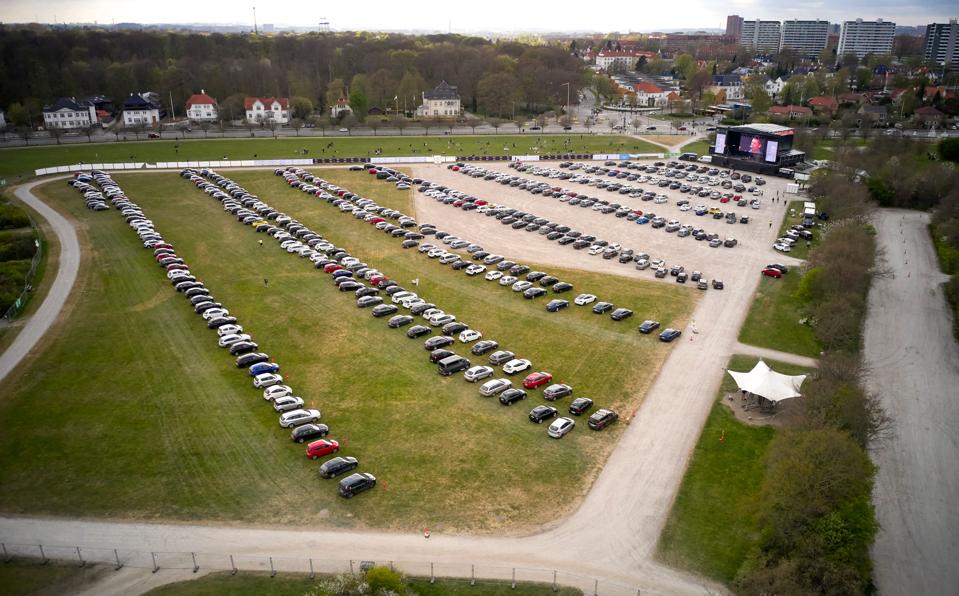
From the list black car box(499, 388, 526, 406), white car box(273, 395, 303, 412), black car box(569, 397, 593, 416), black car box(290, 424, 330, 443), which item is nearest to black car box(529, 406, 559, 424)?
black car box(569, 397, 593, 416)

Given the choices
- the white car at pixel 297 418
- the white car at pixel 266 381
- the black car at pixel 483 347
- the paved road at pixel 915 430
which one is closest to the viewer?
the paved road at pixel 915 430

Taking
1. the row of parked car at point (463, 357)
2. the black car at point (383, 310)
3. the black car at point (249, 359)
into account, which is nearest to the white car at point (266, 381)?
the black car at point (249, 359)

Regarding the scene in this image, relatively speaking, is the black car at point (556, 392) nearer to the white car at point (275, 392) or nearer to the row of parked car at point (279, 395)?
the row of parked car at point (279, 395)

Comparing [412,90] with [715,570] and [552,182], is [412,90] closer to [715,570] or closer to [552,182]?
[552,182]

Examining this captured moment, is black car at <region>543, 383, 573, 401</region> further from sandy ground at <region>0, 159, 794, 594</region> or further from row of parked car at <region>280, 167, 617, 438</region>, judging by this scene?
sandy ground at <region>0, 159, 794, 594</region>

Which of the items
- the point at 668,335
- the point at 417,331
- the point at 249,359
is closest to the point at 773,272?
the point at 668,335

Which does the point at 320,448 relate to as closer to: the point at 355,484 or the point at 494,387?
the point at 355,484
